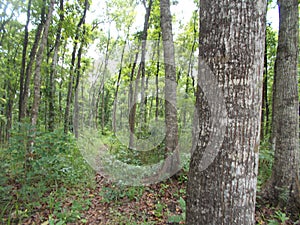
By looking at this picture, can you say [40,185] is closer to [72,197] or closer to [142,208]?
[72,197]

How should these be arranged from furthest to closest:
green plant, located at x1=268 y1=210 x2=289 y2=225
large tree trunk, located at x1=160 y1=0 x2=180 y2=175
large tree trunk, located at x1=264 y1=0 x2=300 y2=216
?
large tree trunk, located at x1=160 y1=0 x2=180 y2=175, large tree trunk, located at x1=264 y1=0 x2=300 y2=216, green plant, located at x1=268 y1=210 x2=289 y2=225

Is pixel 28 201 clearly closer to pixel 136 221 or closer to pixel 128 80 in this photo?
pixel 136 221

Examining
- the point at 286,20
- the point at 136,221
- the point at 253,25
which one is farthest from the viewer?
the point at 286,20

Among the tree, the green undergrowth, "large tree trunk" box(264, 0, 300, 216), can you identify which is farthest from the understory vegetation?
the tree

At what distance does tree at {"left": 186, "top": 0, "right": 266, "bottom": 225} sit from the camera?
5.50ft

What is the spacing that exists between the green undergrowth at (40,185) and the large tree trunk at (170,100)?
7.05 ft

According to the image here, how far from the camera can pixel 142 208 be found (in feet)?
13.3

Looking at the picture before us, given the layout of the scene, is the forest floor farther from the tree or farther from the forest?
the tree

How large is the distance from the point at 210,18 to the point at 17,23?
1198 cm

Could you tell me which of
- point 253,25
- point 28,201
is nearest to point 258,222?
point 253,25

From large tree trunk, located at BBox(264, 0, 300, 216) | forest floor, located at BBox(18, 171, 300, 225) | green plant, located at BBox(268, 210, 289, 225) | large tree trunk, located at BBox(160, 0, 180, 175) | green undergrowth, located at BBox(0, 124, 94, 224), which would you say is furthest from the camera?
large tree trunk, located at BBox(160, 0, 180, 175)

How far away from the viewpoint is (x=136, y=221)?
3611mm

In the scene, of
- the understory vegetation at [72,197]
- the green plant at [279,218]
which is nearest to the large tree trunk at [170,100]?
the understory vegetation at [72,197]

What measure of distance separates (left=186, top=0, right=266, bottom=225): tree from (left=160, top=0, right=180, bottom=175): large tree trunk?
336 centimetres
